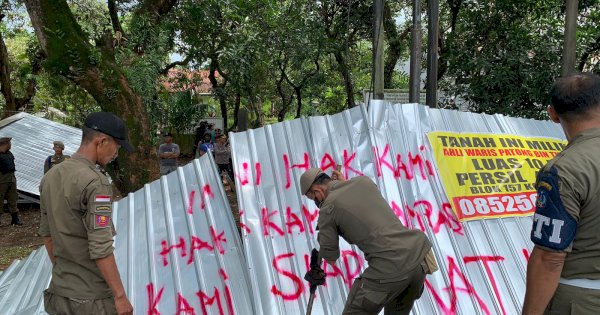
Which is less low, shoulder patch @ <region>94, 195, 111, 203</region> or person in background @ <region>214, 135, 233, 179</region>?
shoulder patch @ <region>94, 195, 111, 203</region>

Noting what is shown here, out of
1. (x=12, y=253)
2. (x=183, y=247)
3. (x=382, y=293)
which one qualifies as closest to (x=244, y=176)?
(x=183, y=247)

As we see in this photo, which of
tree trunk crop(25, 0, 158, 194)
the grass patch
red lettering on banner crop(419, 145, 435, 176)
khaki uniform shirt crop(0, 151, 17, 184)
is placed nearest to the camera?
red lettering on banner crop(419, 145, 435, 176)

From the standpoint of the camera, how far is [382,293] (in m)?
3.04

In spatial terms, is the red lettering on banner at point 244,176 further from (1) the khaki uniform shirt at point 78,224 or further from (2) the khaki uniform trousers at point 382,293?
(1) the khaki uniform shirt at point 78,224

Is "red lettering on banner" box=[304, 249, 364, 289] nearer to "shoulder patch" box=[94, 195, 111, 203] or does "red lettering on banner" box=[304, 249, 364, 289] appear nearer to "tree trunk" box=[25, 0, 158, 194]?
"shoulder patch" box=[94, 195, 111, 203]

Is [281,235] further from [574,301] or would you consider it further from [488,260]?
[574,301]

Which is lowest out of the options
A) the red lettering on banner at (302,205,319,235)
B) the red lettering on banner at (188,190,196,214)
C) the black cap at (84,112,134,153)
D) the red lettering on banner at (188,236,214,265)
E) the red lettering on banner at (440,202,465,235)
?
the red lettering on banner at (440,202,465,235)

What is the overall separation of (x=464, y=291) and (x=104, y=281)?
2821 millimetres

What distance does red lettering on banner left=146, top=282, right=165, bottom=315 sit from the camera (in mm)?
3712

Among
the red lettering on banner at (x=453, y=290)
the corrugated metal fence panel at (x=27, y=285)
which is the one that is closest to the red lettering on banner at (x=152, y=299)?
the corrugated metal fence panel at (x=27, y=285)

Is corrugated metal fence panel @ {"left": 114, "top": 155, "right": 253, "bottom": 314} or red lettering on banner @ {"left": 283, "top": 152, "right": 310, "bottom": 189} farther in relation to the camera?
red lettering on banner @ {"left": 283, "top": 152, "right": 310, "bottom": 189}

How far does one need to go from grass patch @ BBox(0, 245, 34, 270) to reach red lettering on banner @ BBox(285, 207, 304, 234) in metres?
4.67

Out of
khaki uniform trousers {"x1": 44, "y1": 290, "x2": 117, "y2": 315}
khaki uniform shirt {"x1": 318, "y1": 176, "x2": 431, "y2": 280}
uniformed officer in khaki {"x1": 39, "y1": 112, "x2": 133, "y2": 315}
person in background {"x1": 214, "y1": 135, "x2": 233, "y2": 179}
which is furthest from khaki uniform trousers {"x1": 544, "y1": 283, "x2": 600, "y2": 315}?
person in background {"x1": 214, "y1": 135, "x2": 233, "y2": 179}

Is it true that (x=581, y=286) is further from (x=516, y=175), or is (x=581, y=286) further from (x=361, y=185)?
(x=516, y=175)
